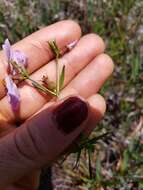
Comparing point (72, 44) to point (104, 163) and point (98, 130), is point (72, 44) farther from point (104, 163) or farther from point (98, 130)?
point (104, 163)

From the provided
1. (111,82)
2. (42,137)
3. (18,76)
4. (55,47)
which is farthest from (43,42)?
(42,137)

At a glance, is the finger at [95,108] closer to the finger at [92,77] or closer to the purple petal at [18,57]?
the finger at [92,77]

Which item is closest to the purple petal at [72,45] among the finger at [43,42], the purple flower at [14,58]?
the finger at [43,42]

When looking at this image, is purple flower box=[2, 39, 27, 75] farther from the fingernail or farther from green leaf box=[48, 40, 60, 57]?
the fingernail

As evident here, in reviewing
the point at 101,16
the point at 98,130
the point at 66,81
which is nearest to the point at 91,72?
the point at 66,81

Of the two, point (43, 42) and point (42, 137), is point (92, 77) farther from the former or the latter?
point (42, 137)

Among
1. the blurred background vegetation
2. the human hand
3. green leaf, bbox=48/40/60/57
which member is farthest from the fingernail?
the blurred background vegetation
